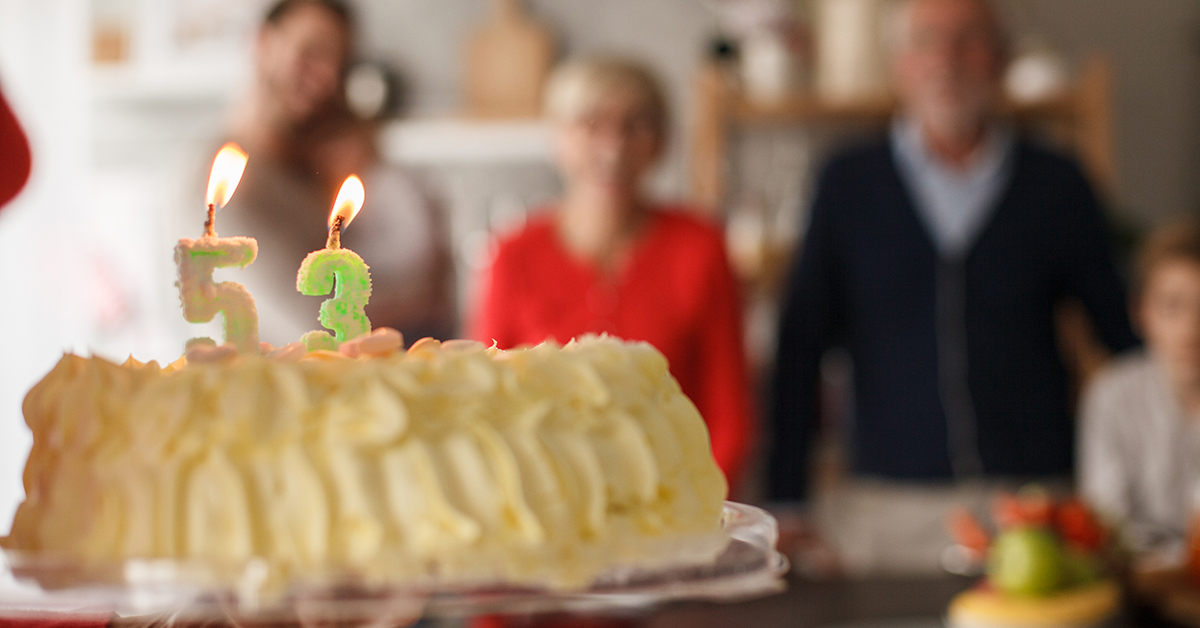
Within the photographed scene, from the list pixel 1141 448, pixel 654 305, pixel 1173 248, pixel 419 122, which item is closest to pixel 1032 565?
pixel 654 305

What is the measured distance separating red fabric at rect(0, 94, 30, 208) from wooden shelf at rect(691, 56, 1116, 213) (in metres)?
2.49

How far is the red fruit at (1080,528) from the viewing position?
1678 millimetres

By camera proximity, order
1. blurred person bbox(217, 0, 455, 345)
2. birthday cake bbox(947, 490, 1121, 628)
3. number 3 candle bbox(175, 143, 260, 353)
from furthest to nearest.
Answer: birthday cake bbox(947, 490, 1121, 628) < blurred person bbox(217, 0, 455, 345) < number 3 candle bbox(175, 143, 260, 353)

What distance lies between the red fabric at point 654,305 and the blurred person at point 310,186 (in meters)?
0.18

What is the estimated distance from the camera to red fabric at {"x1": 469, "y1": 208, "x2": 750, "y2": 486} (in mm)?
1885

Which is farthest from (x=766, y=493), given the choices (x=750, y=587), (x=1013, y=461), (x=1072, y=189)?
(x=750, y=587)

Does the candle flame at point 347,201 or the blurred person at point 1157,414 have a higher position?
the candle flame at point 347,201

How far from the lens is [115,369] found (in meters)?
0.56

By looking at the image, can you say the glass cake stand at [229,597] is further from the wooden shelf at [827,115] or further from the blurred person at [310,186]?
the wooden shelf at [827,115]

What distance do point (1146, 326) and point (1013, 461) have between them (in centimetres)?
61

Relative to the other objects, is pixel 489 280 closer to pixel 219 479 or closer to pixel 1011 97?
pixel 219 479

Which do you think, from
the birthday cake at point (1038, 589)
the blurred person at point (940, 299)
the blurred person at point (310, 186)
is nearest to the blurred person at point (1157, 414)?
the blurred person at point (940, 299)

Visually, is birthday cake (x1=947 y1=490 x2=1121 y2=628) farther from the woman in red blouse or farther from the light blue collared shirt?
the light blue collared shirt

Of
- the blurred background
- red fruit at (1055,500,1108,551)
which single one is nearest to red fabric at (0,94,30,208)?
red fruit at (1055,500,1108,551)
